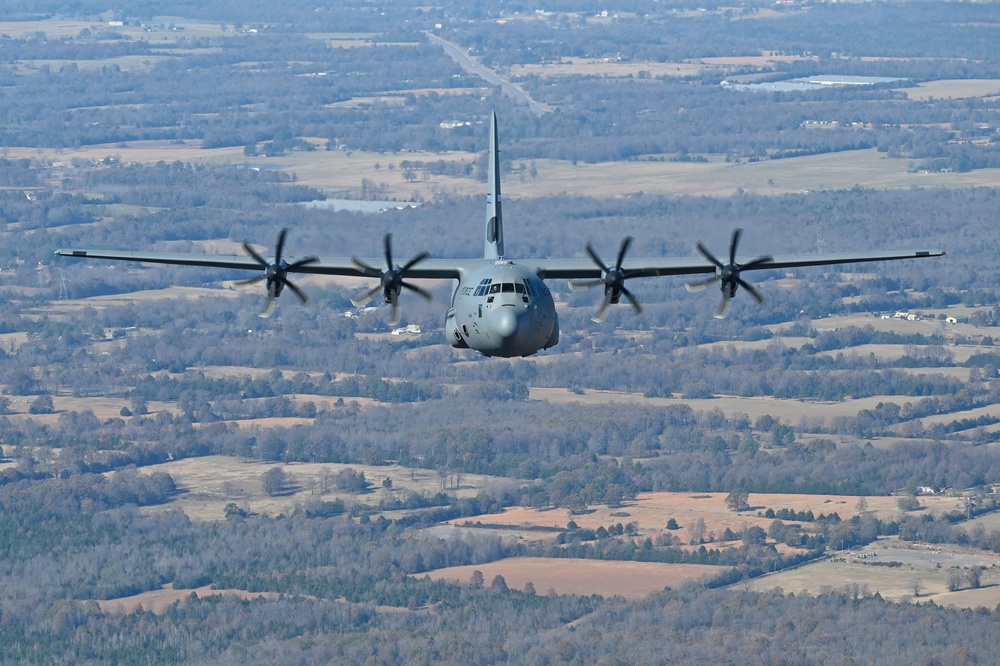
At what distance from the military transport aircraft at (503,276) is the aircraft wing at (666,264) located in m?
0.04

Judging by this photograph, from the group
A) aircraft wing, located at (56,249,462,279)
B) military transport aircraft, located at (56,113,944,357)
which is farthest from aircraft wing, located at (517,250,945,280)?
aircraft wing, located at (56,249,462,279)

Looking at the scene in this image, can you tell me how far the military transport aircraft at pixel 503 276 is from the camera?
83.9m

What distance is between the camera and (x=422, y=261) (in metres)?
90.9

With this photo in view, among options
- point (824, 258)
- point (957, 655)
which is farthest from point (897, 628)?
point (824, 258)

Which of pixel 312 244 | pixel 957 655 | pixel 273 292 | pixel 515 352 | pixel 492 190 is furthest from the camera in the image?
pixel 957 655

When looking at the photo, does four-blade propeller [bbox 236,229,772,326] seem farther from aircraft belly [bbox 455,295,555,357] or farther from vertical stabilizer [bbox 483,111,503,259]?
vertical stabilizer [bbox 483,111,503,259]

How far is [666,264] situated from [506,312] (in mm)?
11323

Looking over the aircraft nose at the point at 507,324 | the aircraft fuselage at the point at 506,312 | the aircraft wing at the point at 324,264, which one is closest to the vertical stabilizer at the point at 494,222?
the aircraft wing at the point at 324,264

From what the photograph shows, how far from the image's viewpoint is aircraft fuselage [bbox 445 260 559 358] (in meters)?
83.3

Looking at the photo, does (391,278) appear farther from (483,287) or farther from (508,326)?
(508,326)

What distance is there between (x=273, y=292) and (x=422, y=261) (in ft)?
22.2

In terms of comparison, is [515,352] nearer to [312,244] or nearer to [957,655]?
[312,244]

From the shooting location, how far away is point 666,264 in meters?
91.8

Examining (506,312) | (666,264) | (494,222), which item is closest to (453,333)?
(506,312)
